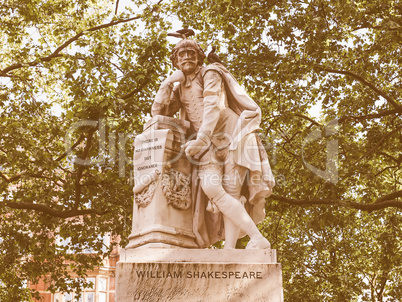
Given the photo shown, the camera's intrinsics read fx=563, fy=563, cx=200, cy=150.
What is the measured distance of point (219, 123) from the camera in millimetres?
6895

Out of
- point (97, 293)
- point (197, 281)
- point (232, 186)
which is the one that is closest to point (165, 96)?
point (232, 186)

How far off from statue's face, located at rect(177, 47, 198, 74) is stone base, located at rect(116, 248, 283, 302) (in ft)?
8.21

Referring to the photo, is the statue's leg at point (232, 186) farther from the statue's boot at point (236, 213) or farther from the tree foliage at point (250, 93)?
the tree foliage at point (250, 93)

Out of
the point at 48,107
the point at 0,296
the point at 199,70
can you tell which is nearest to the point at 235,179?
the point at 199,70

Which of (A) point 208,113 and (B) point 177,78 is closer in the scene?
(A) point 208,113

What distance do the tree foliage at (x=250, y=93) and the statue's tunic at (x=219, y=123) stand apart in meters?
6.46

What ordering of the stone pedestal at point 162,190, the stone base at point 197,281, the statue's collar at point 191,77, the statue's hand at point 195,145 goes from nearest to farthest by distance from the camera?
1. the stone base at point 197,281
2. the stone pedestal at point 162,190
3. the statue's hand at point 195,145
4. the statue's collar at point 191,77

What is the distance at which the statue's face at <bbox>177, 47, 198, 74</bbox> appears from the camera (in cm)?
712

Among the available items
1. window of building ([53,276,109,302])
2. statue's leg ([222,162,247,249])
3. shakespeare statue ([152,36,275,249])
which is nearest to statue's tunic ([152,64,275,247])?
shakespeare statue ([152,36,275,249])

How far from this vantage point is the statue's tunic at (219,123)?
6637 millimetres

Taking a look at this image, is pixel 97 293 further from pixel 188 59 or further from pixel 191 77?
pixel 188 59

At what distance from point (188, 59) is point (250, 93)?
8029 millimetres

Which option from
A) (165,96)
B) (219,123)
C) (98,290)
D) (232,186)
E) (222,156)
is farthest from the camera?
(98,290)

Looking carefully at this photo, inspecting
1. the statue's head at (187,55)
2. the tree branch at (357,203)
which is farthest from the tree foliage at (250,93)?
the statue's head at (187,55)
